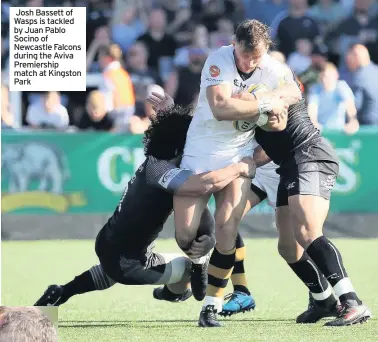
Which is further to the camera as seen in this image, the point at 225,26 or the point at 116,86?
the point at 225,26

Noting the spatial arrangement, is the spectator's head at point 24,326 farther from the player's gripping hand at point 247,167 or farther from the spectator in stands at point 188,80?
the spectator in stands at point 188,80

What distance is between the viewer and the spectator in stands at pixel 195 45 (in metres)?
16.0

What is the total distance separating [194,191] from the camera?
7266mm

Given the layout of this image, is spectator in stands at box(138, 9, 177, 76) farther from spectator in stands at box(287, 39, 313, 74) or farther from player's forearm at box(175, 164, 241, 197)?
player's forearm at box(175, 164, 241, 197)

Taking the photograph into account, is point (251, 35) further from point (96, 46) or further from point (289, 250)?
point (96, 46)

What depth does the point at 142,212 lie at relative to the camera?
745 centimetres

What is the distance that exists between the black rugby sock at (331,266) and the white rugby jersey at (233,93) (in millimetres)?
881

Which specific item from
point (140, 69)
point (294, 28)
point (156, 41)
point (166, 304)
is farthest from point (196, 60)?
point (166, 304)

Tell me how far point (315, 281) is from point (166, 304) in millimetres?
1556

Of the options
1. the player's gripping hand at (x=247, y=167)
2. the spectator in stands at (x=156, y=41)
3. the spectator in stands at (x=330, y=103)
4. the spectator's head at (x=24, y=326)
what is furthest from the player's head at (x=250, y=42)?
the spectator in stands at (x=156, y=41)

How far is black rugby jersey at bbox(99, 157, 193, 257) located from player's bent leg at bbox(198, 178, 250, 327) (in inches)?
15.2

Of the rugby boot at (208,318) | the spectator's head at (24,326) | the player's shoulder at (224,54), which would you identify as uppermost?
the player's shoulder at (224,54)

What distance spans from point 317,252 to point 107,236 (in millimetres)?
1490

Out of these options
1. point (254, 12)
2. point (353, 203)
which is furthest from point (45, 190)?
point (254, 12)
